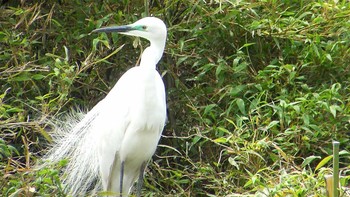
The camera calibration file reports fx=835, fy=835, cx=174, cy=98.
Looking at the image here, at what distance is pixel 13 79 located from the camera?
140 inches

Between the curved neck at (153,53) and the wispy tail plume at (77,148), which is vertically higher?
the curved neck at (153,53)

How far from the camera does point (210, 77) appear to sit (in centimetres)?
390

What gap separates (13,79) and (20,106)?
0.45ft

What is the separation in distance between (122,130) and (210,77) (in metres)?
0.62

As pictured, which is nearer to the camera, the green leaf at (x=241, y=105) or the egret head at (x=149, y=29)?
the egret head at (x=149, y=29)

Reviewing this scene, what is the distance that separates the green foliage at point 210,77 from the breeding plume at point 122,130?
13cm

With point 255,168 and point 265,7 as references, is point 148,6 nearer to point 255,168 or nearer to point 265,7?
point 265,7

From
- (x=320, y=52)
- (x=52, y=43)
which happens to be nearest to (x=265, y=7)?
(x=320, y=52)

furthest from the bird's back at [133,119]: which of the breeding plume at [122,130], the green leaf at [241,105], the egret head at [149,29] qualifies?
the green leaf at [241,105]

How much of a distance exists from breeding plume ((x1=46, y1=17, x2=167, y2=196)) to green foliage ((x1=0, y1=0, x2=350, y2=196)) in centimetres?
13

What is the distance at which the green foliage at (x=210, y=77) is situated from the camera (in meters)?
3.46

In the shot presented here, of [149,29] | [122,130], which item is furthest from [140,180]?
[149,29]

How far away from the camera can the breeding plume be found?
3332mm

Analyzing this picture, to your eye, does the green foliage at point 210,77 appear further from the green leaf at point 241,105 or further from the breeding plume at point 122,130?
the breeding plume at point 122,130
